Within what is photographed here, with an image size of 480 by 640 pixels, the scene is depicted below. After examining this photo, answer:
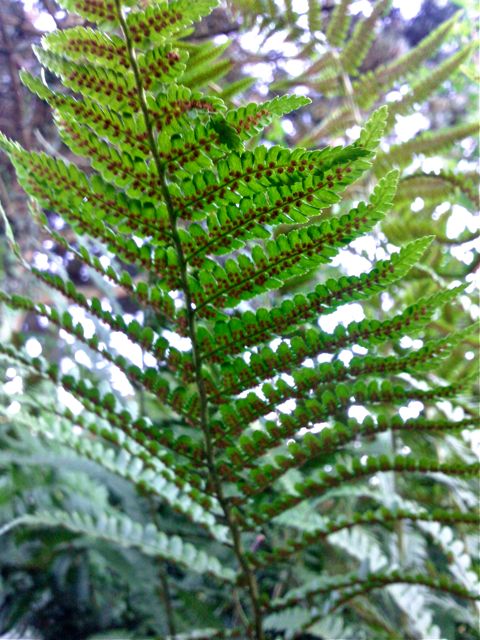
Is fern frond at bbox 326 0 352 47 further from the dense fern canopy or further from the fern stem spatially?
the fern stem

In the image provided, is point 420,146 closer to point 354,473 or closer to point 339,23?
point 339,23

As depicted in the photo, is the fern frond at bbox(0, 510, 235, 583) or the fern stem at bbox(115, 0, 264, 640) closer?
the fern stem at bbox(115, 0, 264, 640)

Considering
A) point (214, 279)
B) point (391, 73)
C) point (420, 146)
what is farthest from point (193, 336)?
point (391, 73)

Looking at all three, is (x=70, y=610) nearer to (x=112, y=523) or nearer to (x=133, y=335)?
(x=112, y=523)

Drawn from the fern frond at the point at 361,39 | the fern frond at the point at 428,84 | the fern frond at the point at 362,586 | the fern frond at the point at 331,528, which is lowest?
the fern frond at the point at 362,586

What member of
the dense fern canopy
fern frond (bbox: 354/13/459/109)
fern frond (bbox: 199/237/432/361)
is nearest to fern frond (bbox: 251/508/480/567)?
the dense fern canopy

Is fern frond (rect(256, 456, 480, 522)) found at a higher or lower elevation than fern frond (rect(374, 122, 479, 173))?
lower

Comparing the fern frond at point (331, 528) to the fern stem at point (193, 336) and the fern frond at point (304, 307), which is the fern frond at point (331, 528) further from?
the fern frond at point (304, 307)

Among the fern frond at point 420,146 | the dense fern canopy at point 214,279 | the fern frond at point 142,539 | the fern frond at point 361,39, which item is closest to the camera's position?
the dense fern canopy at point 214,279

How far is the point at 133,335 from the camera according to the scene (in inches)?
23.9

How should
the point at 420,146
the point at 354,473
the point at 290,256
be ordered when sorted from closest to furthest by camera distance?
the point at 290,256 → the point at 354,473 → the point at 420,146

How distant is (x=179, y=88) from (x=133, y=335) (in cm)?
23

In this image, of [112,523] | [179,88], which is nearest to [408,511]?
[112,523]

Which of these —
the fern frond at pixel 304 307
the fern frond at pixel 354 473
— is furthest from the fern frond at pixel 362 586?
the fern frond at pixel 304 307
